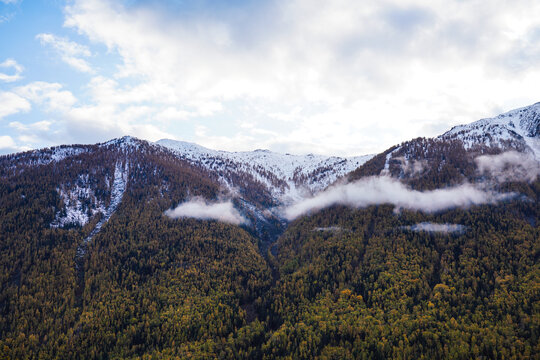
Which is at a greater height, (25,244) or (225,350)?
(25,244)

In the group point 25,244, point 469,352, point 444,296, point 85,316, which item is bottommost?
point 469,352

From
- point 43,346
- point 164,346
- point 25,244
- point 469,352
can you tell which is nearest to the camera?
point 469,352

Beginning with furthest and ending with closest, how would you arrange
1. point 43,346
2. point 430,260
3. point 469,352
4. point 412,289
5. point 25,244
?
point 430,260, point 25,244, point 412,289, point 43,346, point 469,352

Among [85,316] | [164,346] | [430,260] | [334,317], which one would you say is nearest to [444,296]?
[430,260]

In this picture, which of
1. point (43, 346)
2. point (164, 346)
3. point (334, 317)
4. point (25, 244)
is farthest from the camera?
point (25, 244)

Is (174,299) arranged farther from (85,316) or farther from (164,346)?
(85,316)

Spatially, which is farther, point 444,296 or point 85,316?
point 444,296

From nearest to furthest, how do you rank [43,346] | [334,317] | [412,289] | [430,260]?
1. [43,346]
2. [334,317]
3. [412,289]
4. [430,260]

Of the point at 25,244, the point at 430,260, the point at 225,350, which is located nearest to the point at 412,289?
the point at 430,260

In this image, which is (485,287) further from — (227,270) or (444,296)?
(227,270)

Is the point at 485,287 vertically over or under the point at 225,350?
over
